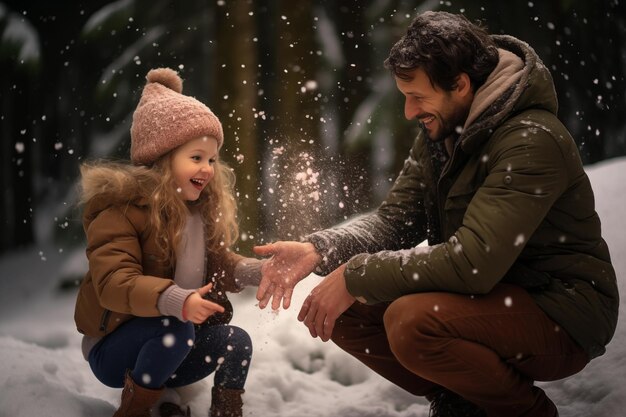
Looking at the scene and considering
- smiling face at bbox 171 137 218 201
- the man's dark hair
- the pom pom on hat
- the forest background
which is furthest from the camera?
the forest background

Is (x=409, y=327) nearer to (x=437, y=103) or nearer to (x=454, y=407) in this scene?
(x=454, y=407)

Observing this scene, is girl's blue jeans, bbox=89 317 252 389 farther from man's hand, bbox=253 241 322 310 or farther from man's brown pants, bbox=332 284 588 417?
man's brown pants, bbox=332 284 588 417

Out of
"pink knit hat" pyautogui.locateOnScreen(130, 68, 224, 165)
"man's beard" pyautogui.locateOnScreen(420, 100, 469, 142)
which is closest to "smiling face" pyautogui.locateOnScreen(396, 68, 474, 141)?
"man's beard" pyautogui.locateOnScreen(420, 100, 469, 142)

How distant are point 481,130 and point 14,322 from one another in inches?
98.5

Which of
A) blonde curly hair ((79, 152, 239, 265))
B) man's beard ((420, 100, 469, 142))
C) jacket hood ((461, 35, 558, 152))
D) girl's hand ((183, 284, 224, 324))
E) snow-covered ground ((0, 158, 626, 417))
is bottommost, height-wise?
snow-covered ground ((0, 158, 626, 417))

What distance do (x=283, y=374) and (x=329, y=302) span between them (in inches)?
32.7

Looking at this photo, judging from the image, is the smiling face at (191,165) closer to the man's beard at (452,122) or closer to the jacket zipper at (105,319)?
the jacket zipper at (105,319)

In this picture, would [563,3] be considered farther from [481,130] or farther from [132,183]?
[132,183]

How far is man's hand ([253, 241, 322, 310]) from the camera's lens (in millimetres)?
2066

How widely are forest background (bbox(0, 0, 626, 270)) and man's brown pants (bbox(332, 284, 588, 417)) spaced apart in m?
1.58

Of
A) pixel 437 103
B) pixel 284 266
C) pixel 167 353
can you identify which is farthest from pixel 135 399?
pixel 437 103

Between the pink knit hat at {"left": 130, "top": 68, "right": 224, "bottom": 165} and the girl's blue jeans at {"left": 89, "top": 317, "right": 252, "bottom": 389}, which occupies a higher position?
the pink knit hat at {"left": 130, "top": 68, "right": 224, "bottom": 165}

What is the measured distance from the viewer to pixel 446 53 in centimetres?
184

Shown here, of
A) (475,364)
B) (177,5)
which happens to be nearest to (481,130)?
(475,364)
